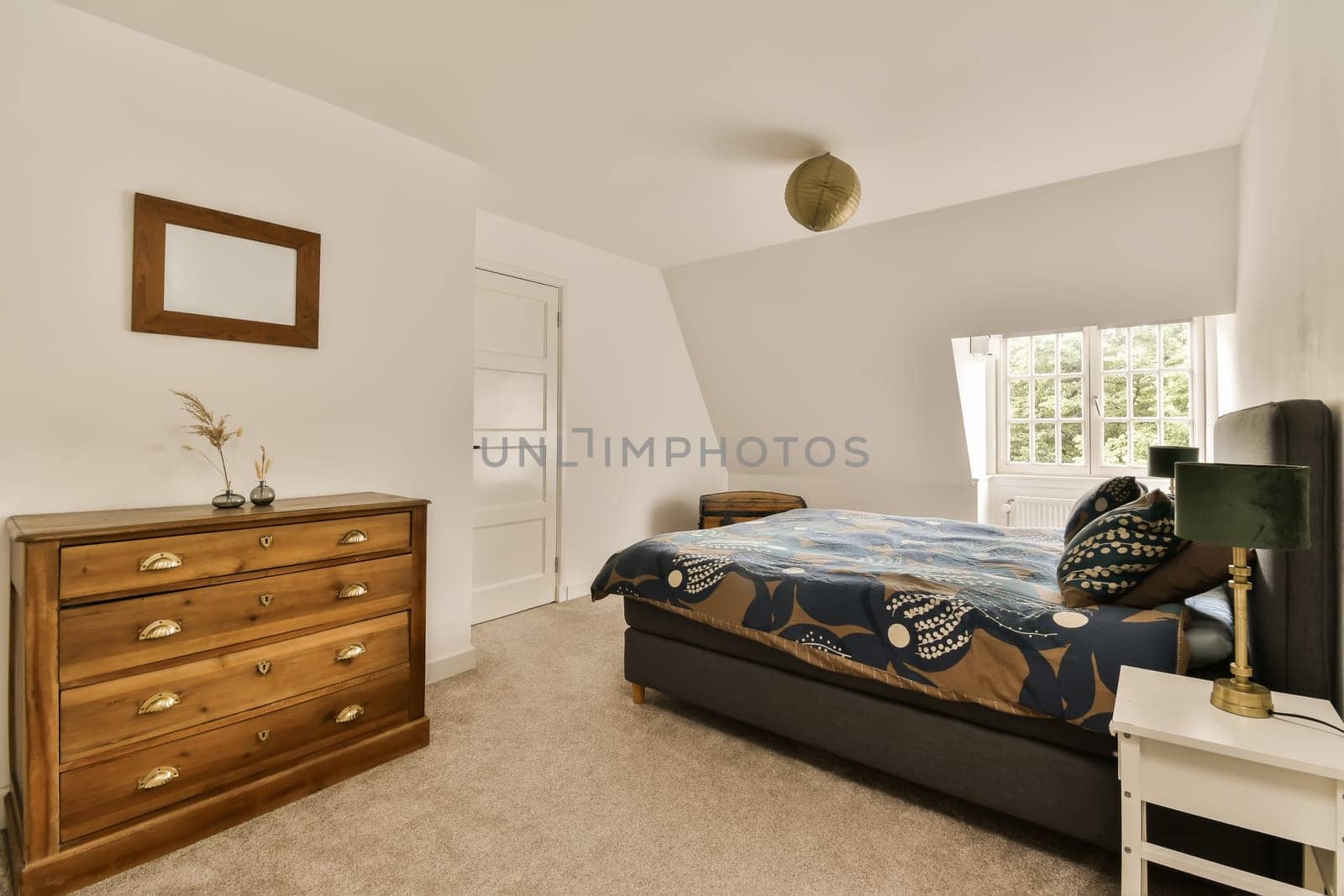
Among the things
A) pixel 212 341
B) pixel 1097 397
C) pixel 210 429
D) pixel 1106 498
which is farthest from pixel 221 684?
pixel 1097 397

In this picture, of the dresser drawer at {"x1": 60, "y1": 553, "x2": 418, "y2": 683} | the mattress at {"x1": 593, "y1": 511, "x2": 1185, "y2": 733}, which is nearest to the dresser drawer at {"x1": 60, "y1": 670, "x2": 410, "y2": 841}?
the dresser drawer at {"x1": 60, "y1": 553, "x2": 418, "y2": 683}

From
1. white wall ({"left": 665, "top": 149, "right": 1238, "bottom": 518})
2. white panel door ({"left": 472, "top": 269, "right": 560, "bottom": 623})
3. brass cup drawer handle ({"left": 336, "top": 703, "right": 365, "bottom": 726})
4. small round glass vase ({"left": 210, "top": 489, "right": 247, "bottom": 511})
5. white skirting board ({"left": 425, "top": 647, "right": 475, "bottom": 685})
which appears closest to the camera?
small round glass vase ({"left": 210, "top": 489, "right": 247, "bottom": 511})

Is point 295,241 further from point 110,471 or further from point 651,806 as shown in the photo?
point 651,806

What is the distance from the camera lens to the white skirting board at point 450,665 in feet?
9.95

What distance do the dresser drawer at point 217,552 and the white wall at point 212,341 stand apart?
1.58 feet

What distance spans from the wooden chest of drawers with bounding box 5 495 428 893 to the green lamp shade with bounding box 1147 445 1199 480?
11.7ft

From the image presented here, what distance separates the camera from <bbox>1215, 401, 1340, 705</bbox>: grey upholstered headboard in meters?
1.45

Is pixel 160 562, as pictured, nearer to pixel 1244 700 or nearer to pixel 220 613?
pixel 220 613

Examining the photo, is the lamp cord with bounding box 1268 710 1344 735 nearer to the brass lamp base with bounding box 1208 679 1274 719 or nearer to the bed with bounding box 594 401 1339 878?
the brass lamp base with bounding box 1208 679 1274 719

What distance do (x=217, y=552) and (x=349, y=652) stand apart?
0.57 m

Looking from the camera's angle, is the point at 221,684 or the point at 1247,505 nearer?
the point at 1247,505

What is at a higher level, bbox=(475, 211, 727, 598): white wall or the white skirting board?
bbox=(475, 211, 727, 598): white wall

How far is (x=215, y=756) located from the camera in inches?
76.0

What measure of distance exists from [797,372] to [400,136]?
3245 mm
